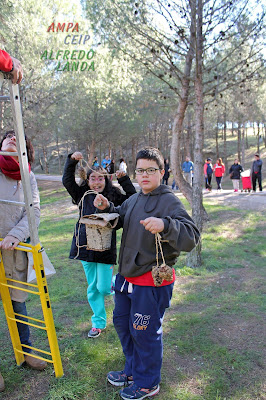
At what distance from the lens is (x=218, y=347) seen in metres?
3.35

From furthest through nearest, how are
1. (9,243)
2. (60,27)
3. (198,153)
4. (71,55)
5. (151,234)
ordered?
1. (71,55)
2. (60,27)
3. (198,153)
4. (9,243)
5. (151,234)

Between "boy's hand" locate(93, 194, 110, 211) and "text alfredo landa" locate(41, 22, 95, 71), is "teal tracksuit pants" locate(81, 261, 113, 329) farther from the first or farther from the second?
"text alfredo landa" locate(41, 22, 95, 71)

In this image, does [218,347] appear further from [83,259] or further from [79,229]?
[79,229]

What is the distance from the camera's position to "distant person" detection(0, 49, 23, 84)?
84.4 inches

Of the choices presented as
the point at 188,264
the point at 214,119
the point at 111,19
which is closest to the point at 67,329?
the point at 188,264

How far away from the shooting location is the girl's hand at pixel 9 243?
2541mm

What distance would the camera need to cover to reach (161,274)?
226 cm

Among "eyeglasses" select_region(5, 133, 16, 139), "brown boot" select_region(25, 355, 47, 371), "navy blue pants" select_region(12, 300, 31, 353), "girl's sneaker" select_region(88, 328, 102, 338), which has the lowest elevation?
"girl's sneaker" select_region(88, 328, 102, 338)

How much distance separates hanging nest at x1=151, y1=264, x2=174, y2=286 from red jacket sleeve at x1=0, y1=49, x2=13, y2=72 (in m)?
1.65

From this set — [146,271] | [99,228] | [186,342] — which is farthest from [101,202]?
[186,342]

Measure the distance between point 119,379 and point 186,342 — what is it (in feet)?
3.06

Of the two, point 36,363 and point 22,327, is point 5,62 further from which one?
point 36,363

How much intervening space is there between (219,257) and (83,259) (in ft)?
12.9

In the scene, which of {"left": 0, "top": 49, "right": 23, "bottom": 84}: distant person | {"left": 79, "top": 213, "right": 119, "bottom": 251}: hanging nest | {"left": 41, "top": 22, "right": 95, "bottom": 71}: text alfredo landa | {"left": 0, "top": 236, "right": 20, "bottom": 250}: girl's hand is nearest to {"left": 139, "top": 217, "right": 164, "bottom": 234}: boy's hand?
{"left": 79, "top": 213, "right": 119, "bottom": 251}: hanging nest
